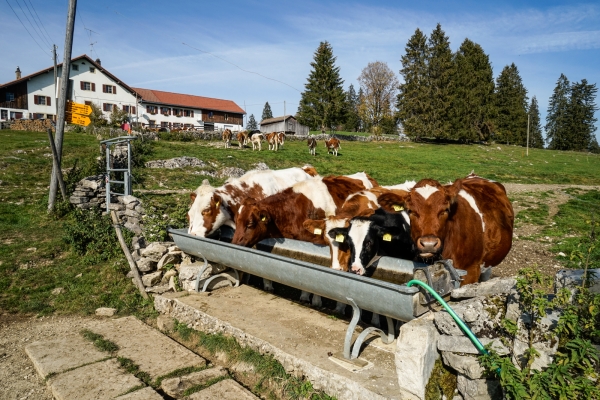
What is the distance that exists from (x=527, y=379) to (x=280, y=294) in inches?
169

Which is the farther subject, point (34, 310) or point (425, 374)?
point (34, 310)

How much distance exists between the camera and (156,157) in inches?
805

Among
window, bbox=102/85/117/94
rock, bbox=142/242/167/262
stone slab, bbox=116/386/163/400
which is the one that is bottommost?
stone slab, bbox=116/386/163/400

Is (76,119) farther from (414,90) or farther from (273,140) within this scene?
(414,90)

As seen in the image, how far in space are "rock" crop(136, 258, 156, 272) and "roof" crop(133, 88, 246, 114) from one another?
6059 cm

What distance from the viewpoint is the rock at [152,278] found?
7.43m

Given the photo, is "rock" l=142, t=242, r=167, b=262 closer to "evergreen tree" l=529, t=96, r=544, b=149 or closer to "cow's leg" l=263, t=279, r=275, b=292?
"cow's leg" l=263, t=279, r=275, b=292

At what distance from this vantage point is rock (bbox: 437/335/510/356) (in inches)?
115

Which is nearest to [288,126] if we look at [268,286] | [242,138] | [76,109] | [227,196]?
[242,138]

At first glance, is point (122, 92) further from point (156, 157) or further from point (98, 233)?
point (98, 233)

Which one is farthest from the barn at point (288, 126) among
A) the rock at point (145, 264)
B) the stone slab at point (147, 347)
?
the stone slab at point (147, 347)

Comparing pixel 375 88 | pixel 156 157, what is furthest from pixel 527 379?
pixel 375 88

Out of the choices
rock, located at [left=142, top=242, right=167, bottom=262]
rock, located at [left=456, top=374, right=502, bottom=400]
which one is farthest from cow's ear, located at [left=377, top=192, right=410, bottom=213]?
rock, located at [left=142, top=242, right=167, bottom=262]

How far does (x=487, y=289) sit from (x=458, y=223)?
1868mm
